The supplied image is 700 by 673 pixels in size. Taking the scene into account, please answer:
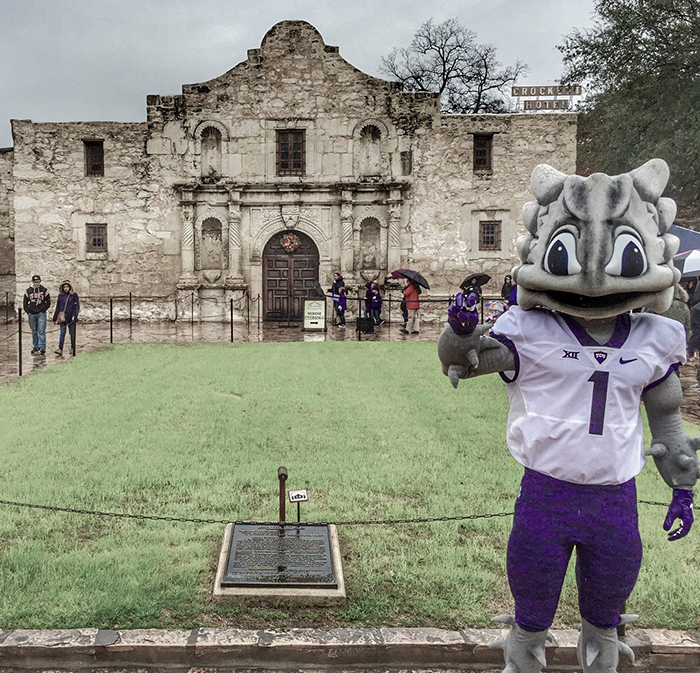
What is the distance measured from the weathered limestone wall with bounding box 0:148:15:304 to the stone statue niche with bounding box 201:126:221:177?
8.65 metres

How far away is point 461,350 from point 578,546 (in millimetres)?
980

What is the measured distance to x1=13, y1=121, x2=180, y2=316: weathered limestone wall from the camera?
69.6ft

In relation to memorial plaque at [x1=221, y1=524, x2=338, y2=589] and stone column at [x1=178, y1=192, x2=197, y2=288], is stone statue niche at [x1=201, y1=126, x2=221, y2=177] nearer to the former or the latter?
stone column at [x1=178, y1=192, x2=197, y2=288]

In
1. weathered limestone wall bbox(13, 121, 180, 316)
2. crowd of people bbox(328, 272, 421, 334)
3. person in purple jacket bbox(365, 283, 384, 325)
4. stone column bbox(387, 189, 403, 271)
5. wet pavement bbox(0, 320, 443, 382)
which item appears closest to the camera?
wet pavement bbox(0, 320, 443, 382)

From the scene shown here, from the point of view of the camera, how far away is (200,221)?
69.9 feet

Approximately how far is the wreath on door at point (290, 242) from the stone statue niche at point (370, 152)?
2946 millimetres

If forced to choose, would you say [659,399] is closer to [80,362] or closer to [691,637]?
[691,637]

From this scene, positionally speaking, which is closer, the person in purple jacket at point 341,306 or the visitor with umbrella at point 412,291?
the visitor with umbrella at point 412,291

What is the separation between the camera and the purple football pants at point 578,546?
Answer: 2768mm

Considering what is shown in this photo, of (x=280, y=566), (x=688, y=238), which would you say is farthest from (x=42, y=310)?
(x=688, y=238)

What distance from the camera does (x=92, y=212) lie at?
70.1 ft

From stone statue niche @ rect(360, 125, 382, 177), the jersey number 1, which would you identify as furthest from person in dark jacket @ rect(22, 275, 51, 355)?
the jersey number 1

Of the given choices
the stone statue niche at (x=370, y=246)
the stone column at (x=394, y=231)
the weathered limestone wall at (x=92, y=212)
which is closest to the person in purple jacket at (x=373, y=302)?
the stone column at (x=394, y=231)

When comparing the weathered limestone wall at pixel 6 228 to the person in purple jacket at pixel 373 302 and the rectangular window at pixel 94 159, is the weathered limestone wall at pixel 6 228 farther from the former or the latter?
the person in purple jacket at pixel 373 302
